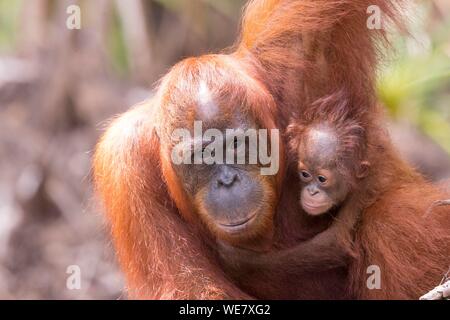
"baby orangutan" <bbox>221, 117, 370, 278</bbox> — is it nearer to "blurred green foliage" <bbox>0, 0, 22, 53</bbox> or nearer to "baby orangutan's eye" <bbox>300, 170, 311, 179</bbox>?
"baby orangutan's eye" <bbox>300, 170, 311, 179</bbox>

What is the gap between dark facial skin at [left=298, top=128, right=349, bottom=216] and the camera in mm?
4367

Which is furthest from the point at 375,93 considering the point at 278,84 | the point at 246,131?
the point at 246,131

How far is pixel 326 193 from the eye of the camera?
4.38m

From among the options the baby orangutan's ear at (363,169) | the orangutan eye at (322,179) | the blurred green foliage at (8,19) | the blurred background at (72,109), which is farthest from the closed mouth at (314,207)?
the blurred green foliage at (8,19)

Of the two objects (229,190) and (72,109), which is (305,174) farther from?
(72,109)

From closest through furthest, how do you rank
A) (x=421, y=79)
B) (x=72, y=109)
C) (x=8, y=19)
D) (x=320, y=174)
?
(x=320, y=174), (x=421, y=79), (x=72, y=109), (x=8, y=19)

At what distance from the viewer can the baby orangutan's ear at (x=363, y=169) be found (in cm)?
444

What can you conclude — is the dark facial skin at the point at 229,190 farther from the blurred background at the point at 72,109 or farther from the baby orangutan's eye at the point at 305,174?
the blurred background at the point at 72,109

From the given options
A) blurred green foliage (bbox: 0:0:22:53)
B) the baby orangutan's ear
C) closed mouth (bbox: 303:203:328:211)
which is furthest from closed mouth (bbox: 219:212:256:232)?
blurred green foliage (bbox: 0:0:22:53)

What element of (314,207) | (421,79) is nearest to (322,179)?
(314,207)

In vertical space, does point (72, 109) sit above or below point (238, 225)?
above

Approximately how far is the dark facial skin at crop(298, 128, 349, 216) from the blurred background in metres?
2.20

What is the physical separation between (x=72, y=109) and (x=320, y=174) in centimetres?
369
